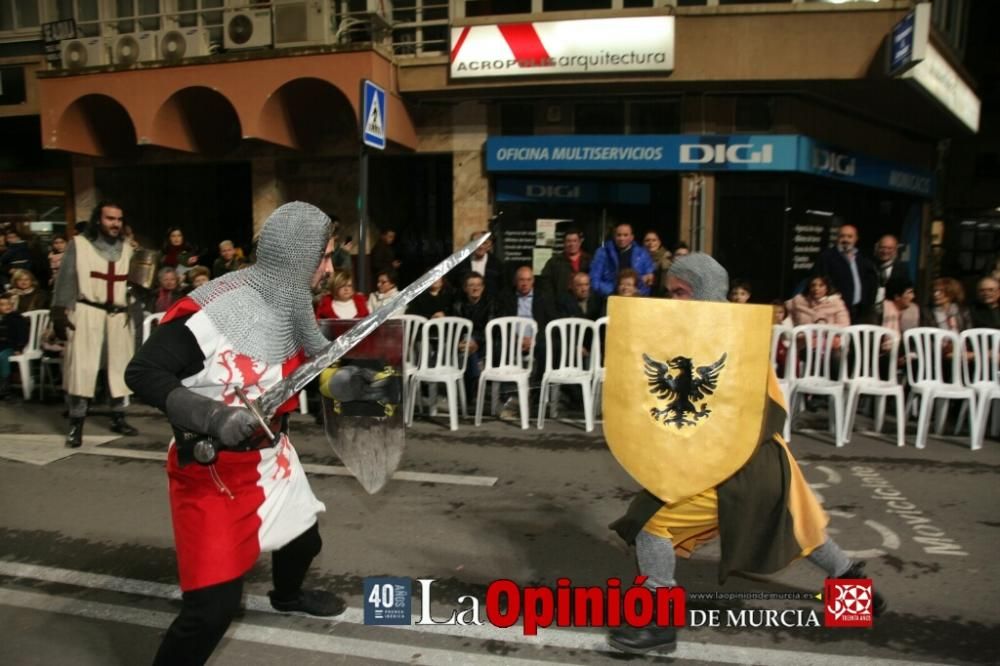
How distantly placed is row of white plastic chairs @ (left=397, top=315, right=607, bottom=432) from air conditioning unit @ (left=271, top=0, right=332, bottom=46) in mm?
6556

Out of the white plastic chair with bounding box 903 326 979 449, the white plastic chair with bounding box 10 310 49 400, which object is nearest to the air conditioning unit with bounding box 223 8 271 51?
the white plastic chair with bounding box 10 310 49 400

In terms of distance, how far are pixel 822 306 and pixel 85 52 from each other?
12744 millimetres

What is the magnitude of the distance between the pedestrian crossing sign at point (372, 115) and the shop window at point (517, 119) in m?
4.35

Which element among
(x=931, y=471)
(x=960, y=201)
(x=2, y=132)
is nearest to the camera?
(x=931, y=471)

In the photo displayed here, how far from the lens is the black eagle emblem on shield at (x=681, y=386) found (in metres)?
2.79

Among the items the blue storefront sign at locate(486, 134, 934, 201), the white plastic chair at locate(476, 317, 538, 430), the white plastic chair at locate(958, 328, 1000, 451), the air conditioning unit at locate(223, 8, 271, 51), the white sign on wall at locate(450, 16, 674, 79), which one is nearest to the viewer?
the white plastic chair at locate(958, 328, 1000, 451)

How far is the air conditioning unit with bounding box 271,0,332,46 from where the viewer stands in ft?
39.3

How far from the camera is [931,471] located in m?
5.76

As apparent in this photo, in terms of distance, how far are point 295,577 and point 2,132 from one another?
1654cm

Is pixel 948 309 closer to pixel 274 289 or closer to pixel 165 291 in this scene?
pixel 274 289

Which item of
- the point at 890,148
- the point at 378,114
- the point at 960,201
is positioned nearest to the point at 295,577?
the point at 378,114

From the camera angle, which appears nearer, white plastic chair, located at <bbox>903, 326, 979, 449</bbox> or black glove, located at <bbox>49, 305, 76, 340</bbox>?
black glove, located at <bbox>49, 305, 76, 340</bbox>

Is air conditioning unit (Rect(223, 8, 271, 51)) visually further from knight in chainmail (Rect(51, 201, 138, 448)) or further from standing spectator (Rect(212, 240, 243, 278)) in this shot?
knight in chainmail (Rect(51, 201, 138, 448))

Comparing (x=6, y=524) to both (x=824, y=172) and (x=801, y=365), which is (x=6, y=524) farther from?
(x=824, y=172)
